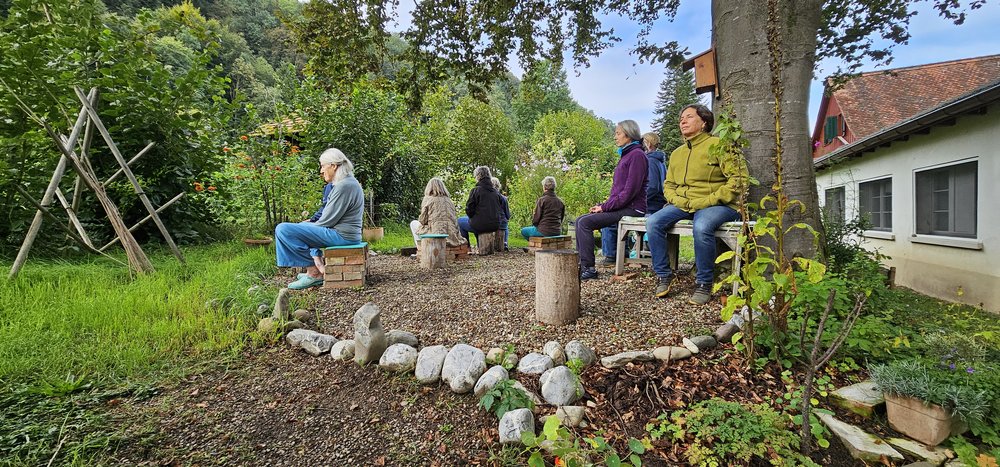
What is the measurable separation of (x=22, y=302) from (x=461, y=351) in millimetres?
3278

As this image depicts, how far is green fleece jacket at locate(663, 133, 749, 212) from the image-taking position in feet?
9.95

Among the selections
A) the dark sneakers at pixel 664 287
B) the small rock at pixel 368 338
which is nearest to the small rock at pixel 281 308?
the small rock at pixel 368 338

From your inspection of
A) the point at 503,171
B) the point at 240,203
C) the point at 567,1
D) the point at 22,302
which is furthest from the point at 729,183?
the point at 503,171

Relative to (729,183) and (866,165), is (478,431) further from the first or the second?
(866,165)

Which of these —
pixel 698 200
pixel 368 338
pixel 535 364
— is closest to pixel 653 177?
pixel 698 200

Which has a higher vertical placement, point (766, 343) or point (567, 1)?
point (567, 1)

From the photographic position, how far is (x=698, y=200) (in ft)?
10.3

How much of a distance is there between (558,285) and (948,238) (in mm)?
7724

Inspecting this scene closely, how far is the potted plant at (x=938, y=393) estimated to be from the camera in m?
1.60

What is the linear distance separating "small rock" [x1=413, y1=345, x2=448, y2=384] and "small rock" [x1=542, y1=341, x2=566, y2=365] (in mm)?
596

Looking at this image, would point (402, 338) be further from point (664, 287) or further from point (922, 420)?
point (922, 420)

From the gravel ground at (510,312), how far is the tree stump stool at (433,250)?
70 centimetres

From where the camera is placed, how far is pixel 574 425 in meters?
1.81

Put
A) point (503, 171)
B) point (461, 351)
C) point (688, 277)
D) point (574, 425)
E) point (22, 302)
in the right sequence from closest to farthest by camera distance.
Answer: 1. point (574, 425)
2. point (461, 351)
3. point (22, 302)
4. point (688, 277)
5. point (503, 171)
